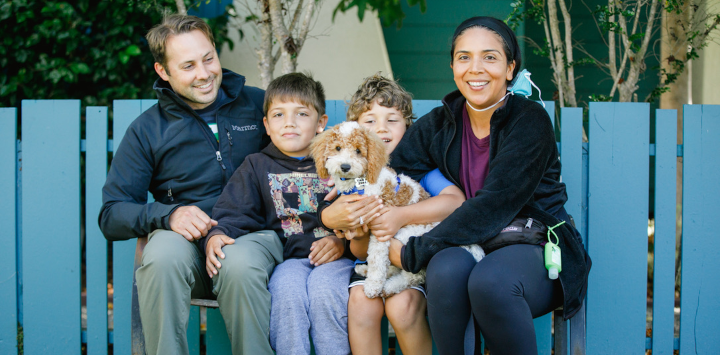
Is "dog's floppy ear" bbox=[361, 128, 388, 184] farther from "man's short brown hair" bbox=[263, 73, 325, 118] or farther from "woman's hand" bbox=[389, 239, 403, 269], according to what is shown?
"man's short brown hair" bbox=[263, 73, 325, 118]

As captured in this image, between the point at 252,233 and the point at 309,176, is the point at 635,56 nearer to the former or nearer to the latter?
the point at 309,176

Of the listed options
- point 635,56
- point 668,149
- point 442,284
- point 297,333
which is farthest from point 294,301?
point 635,56

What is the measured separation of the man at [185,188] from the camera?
2447mm

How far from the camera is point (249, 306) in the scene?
96.3 inches

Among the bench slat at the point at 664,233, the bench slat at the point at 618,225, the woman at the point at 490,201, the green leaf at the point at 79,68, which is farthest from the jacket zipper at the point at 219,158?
the bench slat at the point at 664,233

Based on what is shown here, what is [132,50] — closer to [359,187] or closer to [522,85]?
[359,187]

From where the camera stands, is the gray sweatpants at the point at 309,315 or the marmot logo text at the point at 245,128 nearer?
the gray sweatpants at the point at 309,315

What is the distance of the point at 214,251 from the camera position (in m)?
2.59

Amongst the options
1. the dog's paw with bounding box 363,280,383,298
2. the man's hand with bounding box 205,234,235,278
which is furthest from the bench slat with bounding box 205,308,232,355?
the dog's paw with bounding box 363,280,383,298

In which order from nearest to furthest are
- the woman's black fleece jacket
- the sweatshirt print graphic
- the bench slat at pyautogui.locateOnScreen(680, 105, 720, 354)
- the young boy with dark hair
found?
the woman's black fleece jacket, the young boy with dark hair, the sweatshirt print graphic, the bench slat at pyautogui.locateOnScreen(680, 105, 720, 354)

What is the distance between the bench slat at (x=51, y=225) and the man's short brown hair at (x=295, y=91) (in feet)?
3.81

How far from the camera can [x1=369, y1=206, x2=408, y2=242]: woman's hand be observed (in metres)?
2.51

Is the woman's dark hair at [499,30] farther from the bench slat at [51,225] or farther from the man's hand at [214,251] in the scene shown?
the bench slat at [51,225]

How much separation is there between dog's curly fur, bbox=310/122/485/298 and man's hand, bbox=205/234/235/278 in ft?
1.89
